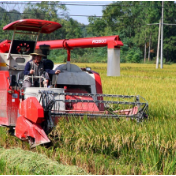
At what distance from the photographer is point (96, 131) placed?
6.51 meters

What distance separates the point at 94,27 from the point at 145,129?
2767 inches

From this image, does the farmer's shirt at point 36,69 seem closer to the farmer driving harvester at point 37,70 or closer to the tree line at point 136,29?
the farmer driving harvester at point 37,70

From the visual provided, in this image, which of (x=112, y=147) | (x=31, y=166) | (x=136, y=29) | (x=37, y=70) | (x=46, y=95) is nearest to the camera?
(x=31, y=166)

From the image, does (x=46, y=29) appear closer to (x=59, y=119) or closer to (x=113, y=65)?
(x=113, y=65)

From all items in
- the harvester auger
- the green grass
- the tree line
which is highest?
the tree line

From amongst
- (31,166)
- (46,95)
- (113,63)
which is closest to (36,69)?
(46,95)

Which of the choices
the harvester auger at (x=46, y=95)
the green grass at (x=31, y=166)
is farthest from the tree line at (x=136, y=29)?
the green grass at (x=31, y=166)

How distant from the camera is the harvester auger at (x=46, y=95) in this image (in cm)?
687

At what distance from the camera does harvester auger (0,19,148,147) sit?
22.5ft

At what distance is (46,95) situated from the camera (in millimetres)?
7102

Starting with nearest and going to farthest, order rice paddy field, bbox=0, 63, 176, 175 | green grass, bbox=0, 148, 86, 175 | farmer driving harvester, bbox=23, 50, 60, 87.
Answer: green grass, bbox=0, 148, 86, 175
rice paddy field, bbox=0, 63, 176, 175
farmer driving harvester, bbox=23, 50, 60, 87

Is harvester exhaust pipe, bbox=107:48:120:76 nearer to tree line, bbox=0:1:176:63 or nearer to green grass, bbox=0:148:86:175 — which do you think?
green grass, bbox=0:148:86:175

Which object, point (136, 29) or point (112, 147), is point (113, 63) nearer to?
point (112, 147)

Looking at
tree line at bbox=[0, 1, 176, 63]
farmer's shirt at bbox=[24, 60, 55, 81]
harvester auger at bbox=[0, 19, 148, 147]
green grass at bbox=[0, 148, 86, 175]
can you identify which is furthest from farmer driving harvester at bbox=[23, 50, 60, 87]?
tree line at bbox=[0, 1, 176, 63]
